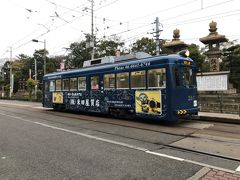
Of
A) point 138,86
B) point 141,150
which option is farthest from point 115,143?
point 138,86

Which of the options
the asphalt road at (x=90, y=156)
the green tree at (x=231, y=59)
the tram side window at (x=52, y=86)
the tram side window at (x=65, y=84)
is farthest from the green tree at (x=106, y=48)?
the asphalt road at (x=90, y=156)

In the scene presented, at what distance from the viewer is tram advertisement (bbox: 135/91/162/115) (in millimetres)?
12258

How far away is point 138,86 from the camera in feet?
43.3

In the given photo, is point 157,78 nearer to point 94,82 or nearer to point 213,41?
point 94,82

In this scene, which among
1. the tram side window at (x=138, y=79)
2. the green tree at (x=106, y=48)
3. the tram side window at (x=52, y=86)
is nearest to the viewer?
the tram side window at (x=138, y=79)

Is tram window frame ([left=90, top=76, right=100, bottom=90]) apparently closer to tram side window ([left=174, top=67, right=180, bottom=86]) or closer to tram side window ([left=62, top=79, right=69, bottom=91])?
tram side window ([left=62, top=79, right=69, bottom=91])

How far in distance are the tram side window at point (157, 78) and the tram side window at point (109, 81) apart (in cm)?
264

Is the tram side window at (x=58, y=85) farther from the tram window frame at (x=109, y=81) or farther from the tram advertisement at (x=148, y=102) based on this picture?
the tram advertisement at (x=148, y=102)

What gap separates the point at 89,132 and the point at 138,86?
3.58 meters

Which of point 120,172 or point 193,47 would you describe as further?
point 193,47

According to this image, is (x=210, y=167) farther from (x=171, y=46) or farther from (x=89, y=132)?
(x=171, y=46)

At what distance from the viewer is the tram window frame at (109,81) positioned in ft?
48.3

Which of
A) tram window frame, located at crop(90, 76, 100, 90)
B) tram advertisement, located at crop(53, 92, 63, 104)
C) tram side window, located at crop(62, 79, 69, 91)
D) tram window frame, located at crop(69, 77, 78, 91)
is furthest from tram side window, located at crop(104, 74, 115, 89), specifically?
tram advertisement, located at crop(53, 92, 63, 104)

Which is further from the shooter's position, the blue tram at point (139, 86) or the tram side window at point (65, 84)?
the tram side window at point (65, 84)
